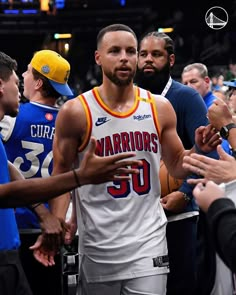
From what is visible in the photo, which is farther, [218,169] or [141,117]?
[141,117]

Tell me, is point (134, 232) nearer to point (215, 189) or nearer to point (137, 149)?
point (137, 149)

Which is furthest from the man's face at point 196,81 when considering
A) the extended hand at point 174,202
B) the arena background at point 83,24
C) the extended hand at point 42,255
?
the arena background at point 83,24

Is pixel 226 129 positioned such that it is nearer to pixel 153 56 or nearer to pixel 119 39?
pixel 119 39

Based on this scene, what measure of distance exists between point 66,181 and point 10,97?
1207 mm

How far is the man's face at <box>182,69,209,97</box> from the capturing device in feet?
27.7

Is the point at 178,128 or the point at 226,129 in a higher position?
the point at 226,129

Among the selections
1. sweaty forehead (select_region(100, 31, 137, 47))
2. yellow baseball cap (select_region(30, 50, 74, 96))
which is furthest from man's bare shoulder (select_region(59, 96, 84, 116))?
yellow baseball cap (select_region(30, 50, 74, 96))

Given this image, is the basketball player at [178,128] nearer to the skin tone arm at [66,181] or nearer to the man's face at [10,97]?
the man's face at [10,97]

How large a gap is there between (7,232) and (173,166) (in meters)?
1.25

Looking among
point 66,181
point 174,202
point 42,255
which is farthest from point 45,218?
point 174,202

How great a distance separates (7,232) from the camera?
4.01 metres

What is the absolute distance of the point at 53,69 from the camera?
18.5 ft

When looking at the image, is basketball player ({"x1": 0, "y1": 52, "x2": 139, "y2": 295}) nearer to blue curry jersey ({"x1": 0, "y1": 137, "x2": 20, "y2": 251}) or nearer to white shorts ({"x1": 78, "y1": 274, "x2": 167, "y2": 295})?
blue curry jersey ({"x1": 0, "y1": 137, "x2": 20, "y2": 251})

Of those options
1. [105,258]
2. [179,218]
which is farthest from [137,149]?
[179,218]
